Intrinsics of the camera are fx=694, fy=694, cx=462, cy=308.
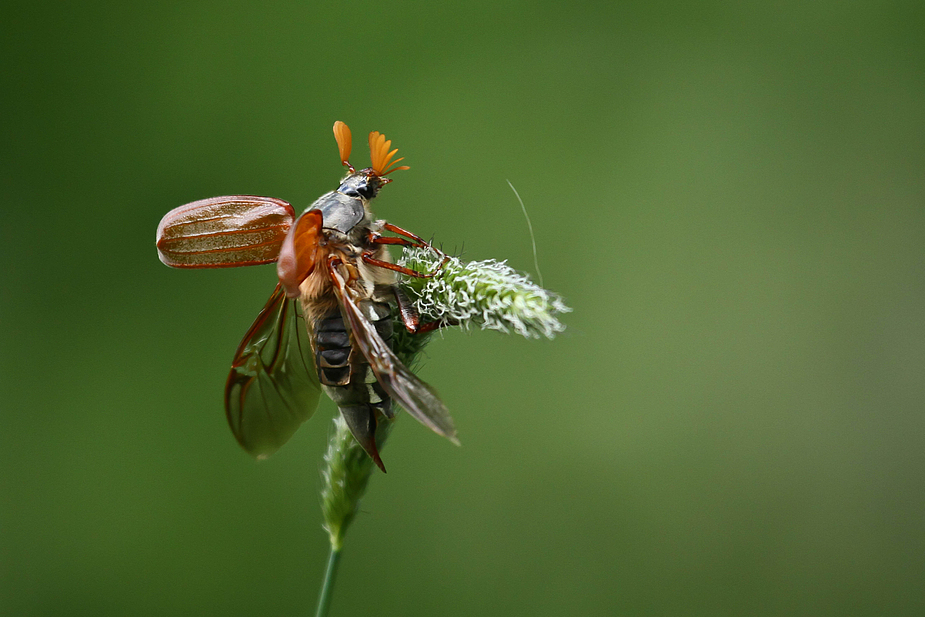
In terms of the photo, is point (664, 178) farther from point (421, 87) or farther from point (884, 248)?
point (421, 87)

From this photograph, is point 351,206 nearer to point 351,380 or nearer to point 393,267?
point 393,267

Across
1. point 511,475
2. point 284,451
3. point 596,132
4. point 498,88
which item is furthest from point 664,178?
point 284,451

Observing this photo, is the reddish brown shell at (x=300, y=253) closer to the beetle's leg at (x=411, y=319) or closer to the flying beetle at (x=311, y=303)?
the flying beetle at (x=311, y=303)

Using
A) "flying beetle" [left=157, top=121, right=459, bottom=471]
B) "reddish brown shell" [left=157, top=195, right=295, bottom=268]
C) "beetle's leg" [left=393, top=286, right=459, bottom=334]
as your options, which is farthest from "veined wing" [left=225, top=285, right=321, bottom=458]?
"beetle's leg" [left=393, top=286, right=459, bottom=334]

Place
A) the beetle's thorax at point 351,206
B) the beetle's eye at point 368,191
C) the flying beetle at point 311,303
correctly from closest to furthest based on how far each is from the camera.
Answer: the flying beetle at point 311,303, the beetle's thorax at point 351,206, the beetle's eye at point 368,191

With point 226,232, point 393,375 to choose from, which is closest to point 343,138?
point 226,232

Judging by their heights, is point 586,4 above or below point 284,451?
above

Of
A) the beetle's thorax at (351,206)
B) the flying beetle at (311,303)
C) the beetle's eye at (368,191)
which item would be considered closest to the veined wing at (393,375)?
the flying beetle at (311,303)
